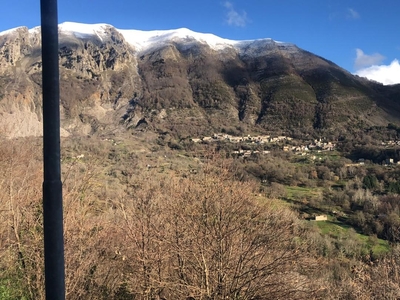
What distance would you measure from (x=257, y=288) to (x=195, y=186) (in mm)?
2347

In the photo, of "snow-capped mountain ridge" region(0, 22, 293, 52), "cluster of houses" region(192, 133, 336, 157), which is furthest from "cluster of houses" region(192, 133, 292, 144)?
"snow-capped mountain ridge" region(0, 22, 293, 52)

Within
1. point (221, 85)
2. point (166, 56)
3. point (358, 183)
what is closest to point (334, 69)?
point (221, 85)

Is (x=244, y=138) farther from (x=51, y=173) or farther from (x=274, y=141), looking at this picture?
(x=51, y=173)

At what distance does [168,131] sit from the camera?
5894 cm

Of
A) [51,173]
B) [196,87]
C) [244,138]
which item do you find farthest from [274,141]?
[51,173]

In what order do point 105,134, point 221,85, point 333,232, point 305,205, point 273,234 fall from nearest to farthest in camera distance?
point 273,234, point 333,232, point 305,205, point 105,134, point 221,85

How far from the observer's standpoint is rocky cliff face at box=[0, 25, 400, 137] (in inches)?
2413

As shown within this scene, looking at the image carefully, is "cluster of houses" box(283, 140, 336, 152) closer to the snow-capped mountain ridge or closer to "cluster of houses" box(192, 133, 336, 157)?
"cluster of houses" box(192, 133, 336, 157)

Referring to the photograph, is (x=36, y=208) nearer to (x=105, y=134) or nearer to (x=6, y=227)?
(x=6, y=227)

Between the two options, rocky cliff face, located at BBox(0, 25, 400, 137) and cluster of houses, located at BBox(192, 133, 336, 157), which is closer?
cluster of houses, located at BBox(192, 133, 336, 157)

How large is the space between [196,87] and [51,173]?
234 feet

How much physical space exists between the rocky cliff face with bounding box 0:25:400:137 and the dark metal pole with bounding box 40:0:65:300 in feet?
174

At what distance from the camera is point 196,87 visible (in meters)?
71.8

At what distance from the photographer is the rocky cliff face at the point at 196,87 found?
61.3 metres
